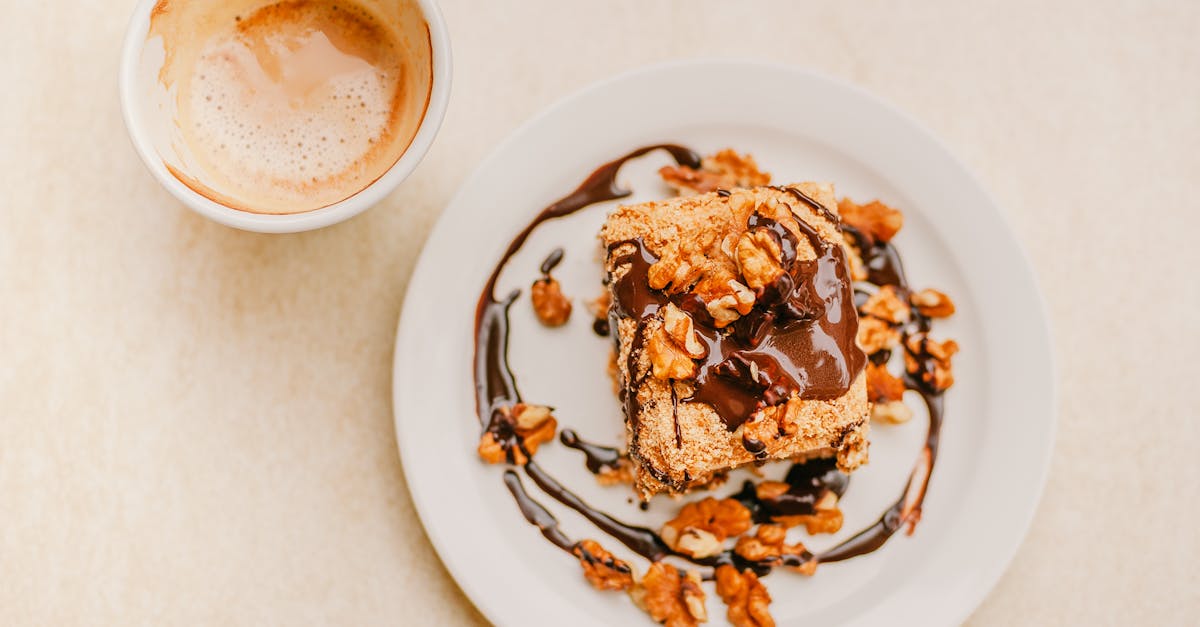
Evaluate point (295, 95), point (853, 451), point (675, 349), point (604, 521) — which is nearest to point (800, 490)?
point (853, 451)

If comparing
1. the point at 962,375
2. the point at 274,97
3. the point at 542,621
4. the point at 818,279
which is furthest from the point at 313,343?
the point at 962,375

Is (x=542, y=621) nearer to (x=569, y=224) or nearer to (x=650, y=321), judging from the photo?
(x=650, y=321)

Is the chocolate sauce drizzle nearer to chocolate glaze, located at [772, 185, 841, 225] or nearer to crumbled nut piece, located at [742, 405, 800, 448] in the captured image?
chocolate glaze, located at [772, 185, 841, 225]

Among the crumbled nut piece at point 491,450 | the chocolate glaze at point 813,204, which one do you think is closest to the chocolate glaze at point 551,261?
the crumbled nut piece at point 491,450

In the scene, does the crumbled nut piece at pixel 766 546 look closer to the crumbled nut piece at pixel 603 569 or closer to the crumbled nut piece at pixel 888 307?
the crumbled nut piece at pixel 603 569

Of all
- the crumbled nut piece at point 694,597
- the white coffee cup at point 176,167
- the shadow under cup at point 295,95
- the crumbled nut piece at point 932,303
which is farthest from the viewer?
the crumbled nut piece at point 932,303

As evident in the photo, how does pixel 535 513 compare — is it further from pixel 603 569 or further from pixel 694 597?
pixel 694 597

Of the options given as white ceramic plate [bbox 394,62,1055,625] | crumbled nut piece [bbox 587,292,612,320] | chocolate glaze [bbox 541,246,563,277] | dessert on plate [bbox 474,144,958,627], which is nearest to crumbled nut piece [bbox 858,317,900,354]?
dessert on plate [bbox 474,144,958,627]

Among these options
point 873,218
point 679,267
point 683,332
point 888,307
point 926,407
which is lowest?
point 683,332
